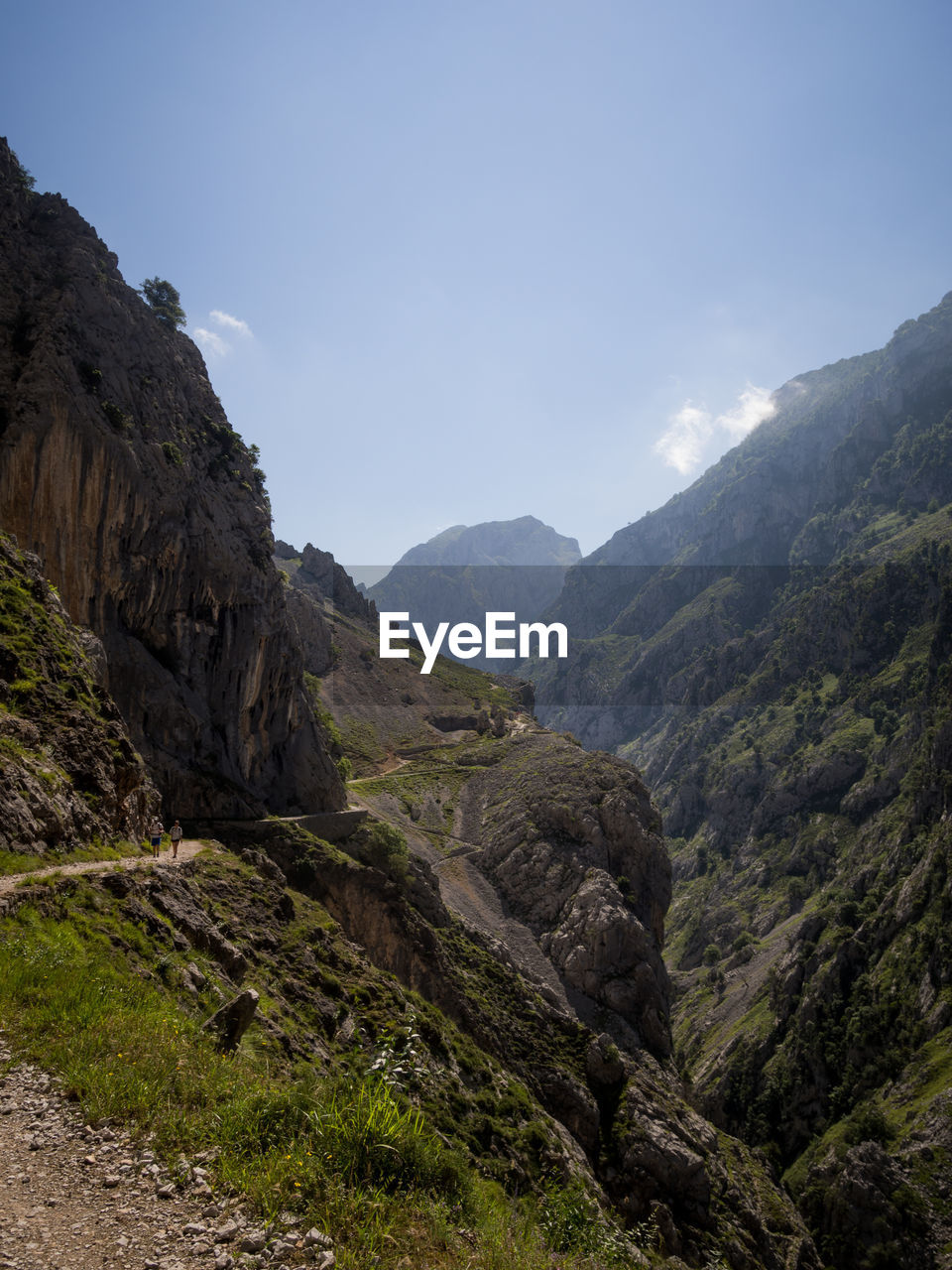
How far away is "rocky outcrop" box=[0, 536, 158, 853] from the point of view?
16.5 meters

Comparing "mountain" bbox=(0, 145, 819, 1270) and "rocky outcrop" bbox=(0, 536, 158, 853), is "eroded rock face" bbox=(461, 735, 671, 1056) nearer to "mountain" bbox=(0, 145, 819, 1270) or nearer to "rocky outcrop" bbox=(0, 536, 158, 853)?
"mountain" bbox=(0, 145, 819, 1270)

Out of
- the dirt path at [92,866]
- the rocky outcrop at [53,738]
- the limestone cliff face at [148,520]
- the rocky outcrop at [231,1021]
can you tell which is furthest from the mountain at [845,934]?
the rocky outcrop at [231,1021]

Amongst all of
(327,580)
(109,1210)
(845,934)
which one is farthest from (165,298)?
(845,934)

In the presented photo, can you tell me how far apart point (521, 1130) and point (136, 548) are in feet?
115

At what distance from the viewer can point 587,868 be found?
6438 centimetres

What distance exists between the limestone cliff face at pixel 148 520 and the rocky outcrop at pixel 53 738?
469 inches

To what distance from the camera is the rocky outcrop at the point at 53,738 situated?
1655cm

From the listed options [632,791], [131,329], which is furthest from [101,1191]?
[632,791]

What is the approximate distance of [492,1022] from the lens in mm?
39062

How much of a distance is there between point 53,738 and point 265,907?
10427 millimetres

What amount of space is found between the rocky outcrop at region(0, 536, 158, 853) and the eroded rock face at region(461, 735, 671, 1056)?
4085 centimetres

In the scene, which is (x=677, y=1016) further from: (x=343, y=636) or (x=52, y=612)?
(x=52, y=612)

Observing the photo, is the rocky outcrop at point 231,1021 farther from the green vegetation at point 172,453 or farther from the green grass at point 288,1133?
the green vegetation at point 172,453

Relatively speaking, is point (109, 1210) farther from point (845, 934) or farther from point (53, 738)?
point (845, 934)
